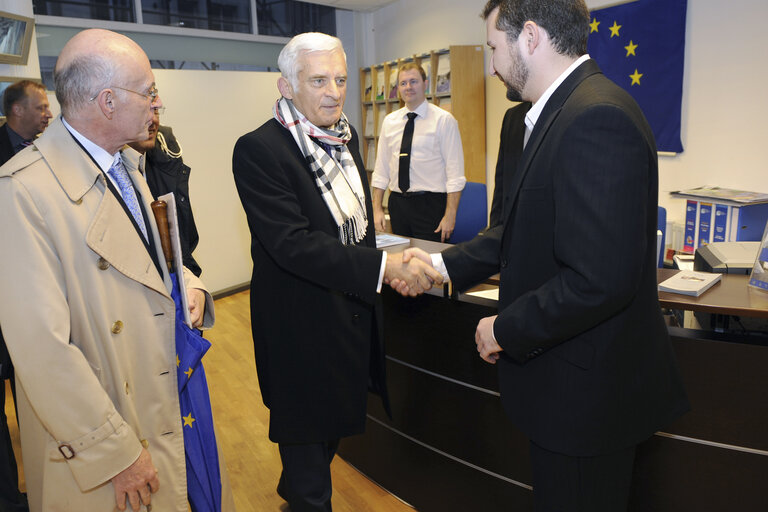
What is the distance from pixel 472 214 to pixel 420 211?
0.68m

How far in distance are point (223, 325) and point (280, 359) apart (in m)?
3.23

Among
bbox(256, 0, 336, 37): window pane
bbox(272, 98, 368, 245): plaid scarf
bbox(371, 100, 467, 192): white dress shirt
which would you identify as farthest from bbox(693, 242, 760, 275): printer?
bbox(256, 0, 336, 37): window pane

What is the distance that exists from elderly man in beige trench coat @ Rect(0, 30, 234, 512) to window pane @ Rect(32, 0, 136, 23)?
4946mm

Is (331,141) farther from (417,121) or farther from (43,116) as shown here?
(417,121)

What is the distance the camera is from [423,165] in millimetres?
4520

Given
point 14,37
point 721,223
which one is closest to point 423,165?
point 721,223

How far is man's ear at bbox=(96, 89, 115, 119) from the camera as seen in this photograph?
4.47ft

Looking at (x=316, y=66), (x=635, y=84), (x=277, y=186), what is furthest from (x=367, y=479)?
(x=635, y=84)

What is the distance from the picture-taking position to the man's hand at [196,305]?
1.64 m

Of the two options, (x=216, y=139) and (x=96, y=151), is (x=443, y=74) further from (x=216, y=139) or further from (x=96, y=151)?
(x=96, y=151)

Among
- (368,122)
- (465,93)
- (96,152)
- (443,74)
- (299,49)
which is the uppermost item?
(443,74)

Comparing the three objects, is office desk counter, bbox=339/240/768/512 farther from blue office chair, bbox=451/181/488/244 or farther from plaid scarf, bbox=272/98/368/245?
blue office chair, bbox=451/181/488/244

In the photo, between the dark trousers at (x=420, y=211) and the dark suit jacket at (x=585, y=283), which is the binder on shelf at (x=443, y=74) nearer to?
the dark trousers at (x=420, y=211)

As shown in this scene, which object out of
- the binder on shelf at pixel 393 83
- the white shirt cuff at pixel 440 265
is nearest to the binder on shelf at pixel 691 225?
the white shirt cuff at pixel 440 265
